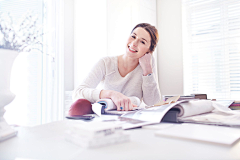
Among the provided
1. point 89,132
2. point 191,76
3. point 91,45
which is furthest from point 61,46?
A: point 89,132

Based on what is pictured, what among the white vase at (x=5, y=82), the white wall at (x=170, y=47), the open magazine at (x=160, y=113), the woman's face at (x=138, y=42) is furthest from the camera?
the white wall at (x=170, y=47)

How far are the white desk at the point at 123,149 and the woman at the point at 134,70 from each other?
3.39 feet

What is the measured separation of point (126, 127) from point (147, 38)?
1.13 metres

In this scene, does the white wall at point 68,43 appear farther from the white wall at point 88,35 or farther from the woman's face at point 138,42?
the woman's face at point 138,42

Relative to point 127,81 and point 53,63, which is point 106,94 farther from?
point 53,63

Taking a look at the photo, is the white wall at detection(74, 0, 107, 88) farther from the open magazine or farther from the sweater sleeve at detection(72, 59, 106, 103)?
the open magazine

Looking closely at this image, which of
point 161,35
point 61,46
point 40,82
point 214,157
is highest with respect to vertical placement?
point 161,35

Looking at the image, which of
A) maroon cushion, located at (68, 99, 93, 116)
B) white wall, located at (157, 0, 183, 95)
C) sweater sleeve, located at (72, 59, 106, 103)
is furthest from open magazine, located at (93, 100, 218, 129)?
white wall, located at (157, 0, 183, 95)

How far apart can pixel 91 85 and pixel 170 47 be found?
6.36 ft

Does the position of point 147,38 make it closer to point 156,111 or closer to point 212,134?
point 156,111

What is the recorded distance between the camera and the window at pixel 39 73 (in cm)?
235

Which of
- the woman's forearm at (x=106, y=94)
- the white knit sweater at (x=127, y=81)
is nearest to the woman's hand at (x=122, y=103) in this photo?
the woman's forearm at (x=106, y=94)

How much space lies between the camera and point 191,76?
290 cm

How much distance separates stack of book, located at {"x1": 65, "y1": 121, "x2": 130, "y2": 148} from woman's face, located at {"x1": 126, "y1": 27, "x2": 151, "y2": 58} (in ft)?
3.85
